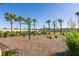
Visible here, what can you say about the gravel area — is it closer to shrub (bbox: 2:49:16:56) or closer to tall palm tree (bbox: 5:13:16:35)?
shrub (bbox: 2:49:16:56)

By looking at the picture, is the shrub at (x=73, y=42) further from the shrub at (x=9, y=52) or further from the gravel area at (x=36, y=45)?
the shrub at (x=9, y=52)

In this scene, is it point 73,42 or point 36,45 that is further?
point 36,45

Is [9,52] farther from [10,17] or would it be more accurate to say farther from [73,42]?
[73,42]

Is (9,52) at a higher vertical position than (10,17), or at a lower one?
lower

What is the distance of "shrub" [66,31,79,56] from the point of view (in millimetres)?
7742

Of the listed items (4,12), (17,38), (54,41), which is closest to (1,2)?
(4,12)

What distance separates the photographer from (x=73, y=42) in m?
7.75

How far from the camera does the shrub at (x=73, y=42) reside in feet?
25.4

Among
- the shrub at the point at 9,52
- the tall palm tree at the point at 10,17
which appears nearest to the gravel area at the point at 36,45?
the shrub at the point at 9,52

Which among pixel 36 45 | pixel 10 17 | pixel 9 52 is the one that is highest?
pixel 10 17

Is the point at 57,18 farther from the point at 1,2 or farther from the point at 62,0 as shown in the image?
the point at 1,2

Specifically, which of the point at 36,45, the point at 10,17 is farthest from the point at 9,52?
the point at 10,17

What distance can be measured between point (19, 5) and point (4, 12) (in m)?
0.32

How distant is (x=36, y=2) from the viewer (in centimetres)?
764
